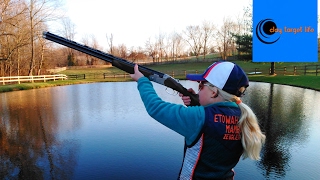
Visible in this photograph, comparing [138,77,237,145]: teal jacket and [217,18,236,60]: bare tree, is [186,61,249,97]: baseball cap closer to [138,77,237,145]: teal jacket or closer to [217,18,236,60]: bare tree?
[138,77,237,145]: teal jacket

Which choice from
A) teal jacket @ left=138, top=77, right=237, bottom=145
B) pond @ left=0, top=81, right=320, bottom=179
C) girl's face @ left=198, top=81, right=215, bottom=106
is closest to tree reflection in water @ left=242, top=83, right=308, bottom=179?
pond @ left=0, top=81, right=320, bottom=179

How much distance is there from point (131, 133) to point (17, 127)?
12.6ft

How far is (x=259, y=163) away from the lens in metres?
4.79

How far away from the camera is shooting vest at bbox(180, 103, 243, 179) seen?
153 centimetres

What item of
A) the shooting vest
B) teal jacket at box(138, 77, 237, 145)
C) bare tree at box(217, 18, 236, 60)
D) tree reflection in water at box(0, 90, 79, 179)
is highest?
bare tree at box(217, 18, 236, 60)

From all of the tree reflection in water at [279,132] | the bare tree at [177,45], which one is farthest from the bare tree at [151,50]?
the tree reflection in water at [279,132]

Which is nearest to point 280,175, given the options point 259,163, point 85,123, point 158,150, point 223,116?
point 259,163

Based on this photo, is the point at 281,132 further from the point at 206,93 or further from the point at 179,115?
the point at 179,115

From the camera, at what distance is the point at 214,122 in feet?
4.97

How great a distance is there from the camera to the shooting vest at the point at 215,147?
5.03 ft

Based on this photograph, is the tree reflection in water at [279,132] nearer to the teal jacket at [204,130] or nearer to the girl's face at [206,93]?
the teal jacket at [204,130]

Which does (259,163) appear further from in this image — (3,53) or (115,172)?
(3,53)

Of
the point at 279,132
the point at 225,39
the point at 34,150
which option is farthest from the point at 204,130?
the point at 225,39

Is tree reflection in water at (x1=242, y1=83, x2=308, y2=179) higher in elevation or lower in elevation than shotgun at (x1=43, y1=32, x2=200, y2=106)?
lower
